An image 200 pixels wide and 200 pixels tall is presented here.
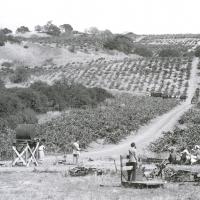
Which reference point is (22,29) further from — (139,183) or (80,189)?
(139,183)

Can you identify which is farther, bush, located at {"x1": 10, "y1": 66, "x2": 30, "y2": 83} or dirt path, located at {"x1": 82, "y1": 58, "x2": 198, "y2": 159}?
bush, located at {"x1": 10, "y1": 66, "x2": 30, "y2": 83}

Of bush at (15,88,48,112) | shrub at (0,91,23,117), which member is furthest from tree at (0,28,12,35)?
shrub at (0,91,23,117)

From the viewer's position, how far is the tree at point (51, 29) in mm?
150100

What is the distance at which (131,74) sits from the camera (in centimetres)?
8200

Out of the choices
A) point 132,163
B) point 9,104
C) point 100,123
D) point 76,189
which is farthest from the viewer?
point 9,104

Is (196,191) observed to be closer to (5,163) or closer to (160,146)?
(5,163)

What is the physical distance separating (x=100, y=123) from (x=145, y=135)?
3.96 m

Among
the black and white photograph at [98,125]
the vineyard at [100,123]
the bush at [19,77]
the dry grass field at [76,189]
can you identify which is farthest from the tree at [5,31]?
the dry grass field at [76,189]

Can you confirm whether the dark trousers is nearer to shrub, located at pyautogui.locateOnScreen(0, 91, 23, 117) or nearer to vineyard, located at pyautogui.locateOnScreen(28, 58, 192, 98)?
shrub, located at pyautogui.locateOnScreen(0, 91, 23, 117)

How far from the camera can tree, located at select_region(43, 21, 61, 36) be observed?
492ft

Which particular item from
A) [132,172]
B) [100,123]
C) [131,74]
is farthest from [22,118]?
[131,74]

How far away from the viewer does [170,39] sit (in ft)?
519

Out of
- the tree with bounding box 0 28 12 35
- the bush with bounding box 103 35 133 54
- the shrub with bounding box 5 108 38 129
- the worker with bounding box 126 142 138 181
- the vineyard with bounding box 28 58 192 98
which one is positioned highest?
→ the worker with bounding box 126 142 138 181

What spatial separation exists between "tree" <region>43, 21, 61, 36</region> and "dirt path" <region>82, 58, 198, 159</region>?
9610 cm
